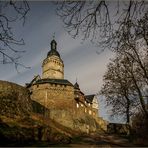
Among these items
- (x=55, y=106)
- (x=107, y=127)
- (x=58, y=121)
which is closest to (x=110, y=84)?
(x=58, y=121)

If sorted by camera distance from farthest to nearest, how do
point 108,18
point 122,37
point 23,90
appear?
point 23,90, point 122,37, point 108,18

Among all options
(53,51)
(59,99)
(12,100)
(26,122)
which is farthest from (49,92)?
(26,122)

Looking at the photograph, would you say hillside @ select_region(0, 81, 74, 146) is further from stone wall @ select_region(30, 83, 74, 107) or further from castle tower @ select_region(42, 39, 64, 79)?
castle tower @ select_region(42, 39, 64, 79)

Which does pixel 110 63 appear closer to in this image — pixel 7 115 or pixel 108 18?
pixel 7 115

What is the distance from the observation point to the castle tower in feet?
209

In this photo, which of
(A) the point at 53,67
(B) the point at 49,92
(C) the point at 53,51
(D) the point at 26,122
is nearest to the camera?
(D) the point at 26,122

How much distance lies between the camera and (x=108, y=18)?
21.0ft

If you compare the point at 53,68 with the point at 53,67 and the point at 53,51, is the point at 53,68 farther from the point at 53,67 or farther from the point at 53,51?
the point at 53,51

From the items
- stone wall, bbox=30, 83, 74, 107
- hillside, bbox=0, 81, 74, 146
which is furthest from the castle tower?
hillside, bbox=0, 81, 74, 146

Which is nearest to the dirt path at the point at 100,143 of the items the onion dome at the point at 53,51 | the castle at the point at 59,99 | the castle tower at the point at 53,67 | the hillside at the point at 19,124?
the hillside at the point at 19,124

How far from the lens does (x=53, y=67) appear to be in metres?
64.2

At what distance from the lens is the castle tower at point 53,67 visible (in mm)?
63656

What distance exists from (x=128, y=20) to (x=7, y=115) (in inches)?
918

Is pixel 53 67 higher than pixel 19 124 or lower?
higher
